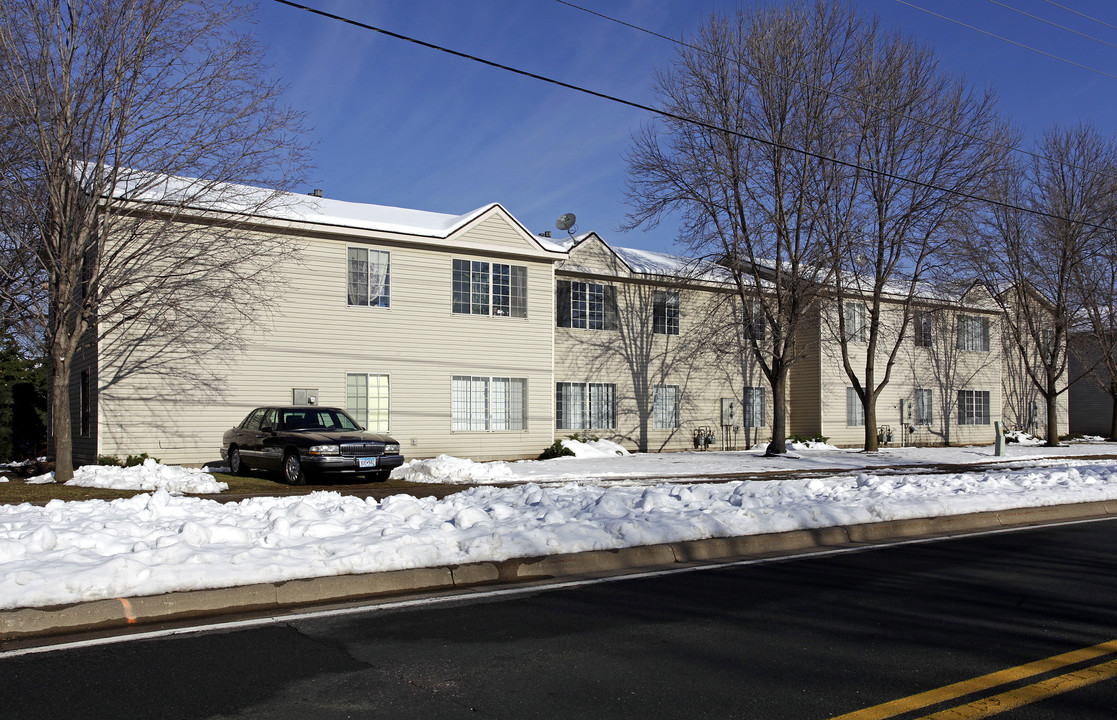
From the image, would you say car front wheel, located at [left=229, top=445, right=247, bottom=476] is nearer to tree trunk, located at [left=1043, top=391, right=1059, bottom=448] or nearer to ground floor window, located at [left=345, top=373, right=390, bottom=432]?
ground floor window, located at [left=345, top=373, right=390, bottom=432]

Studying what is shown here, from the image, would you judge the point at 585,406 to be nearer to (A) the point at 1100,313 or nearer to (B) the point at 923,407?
(B) the point at 923,407

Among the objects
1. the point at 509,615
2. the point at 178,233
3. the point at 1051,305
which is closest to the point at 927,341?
the point at 1051,305

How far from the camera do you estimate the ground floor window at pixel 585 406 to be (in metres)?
27.4

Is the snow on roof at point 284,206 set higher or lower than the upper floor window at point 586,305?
higher

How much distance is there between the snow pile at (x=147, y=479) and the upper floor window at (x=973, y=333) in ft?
106

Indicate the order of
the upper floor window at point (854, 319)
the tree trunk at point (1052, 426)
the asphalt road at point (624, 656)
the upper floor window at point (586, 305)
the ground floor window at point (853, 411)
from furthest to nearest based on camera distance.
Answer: the tree trunk at point (1052, 426)
the ground floor window at point (853, 411)
the upper floor window at point (854, 319)
the upper floor window at point (586, 305)
the asphalt road at point (624, 656)

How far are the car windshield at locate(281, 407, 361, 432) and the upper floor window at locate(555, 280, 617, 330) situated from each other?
10.4 meters

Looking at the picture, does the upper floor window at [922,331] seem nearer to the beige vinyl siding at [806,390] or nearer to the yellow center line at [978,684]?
the beige vinyl siding at [806,390]

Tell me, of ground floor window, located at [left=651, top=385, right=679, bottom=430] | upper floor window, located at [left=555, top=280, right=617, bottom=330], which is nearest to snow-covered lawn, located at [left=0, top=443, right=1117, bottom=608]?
upper floor window, located at [left=555, top=280, right=617, bottom=330]

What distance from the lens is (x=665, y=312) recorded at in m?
29.7

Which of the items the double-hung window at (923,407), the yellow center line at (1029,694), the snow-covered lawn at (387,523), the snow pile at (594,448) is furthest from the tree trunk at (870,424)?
the yellow center line at (1029,694)

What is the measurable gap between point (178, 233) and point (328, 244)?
5.44 metres

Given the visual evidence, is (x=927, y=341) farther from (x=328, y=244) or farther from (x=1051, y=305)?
(x=328, y=244)

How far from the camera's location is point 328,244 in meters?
22.0
